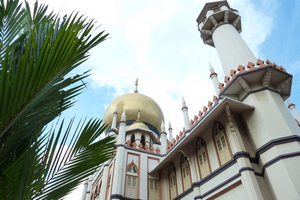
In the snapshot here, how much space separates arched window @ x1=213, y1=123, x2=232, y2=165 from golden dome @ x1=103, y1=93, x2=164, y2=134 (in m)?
13.4

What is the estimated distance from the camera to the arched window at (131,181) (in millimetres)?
12172

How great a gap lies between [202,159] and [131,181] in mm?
4469

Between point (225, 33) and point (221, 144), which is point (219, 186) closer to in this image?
point (221, 144)

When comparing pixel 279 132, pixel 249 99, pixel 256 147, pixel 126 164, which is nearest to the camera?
pixel 279 132

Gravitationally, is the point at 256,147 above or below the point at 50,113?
above

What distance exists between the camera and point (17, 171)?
1.82 meters

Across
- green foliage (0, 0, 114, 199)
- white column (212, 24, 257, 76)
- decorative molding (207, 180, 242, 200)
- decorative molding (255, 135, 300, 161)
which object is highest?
white column (212, 24, 257, 76)

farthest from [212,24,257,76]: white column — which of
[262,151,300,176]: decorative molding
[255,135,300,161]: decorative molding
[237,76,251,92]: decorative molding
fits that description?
[262,151,300,176]: decorative molding

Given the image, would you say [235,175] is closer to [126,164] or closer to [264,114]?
[264,114]

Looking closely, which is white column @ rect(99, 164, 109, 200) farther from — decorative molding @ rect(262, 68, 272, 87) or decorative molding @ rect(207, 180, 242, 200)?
decorative molding @ rect(262, 68, 272, 87)

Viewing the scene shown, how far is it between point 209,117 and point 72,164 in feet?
25.2

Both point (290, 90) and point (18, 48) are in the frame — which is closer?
point (18, 48)

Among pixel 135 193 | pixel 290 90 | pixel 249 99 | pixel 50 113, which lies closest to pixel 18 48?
pixel 50 113

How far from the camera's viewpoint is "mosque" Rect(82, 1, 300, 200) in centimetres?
746
